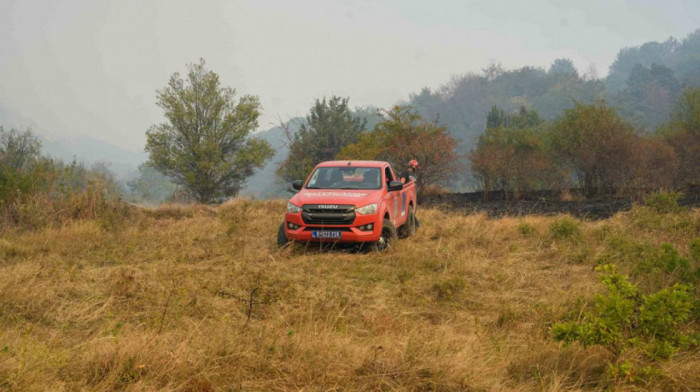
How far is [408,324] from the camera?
530cm

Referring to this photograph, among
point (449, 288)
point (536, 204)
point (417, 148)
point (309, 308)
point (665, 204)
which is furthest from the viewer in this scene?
point (417, 148)

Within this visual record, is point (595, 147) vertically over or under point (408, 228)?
over

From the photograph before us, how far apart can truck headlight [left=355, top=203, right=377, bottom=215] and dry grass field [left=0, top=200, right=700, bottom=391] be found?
0.76 m

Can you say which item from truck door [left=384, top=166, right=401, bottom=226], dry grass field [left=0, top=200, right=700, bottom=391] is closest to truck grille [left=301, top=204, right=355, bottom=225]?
dry grass field [left=0, top=200, right=700, bottom=391]

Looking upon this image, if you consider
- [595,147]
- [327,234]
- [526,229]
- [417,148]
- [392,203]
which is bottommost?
[526,229]

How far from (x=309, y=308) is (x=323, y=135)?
139ft

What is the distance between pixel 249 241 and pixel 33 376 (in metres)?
7.02

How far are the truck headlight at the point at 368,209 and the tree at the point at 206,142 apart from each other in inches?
1191

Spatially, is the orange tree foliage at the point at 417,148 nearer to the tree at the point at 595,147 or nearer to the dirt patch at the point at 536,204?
the dirt patch at the point at 536,204

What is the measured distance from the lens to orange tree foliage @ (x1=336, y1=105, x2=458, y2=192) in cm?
2244

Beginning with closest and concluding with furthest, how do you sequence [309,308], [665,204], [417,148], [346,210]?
[309,308], [346,210], [665,204], [417,148]

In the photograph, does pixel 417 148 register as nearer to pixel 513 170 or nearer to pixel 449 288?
pixel 513 170

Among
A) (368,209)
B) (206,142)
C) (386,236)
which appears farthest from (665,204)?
(206,142)

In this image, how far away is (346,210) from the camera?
8812mm
